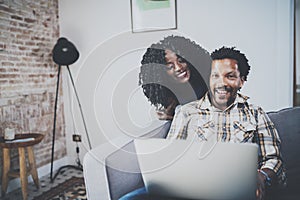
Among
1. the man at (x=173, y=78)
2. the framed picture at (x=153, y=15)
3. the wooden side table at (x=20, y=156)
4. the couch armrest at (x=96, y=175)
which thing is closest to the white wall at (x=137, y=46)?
the framed picture at (x=153, y=15)

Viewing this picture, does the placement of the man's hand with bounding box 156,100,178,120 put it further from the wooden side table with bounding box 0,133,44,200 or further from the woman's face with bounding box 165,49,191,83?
the wooden side table with bounding box 0,133,44,200

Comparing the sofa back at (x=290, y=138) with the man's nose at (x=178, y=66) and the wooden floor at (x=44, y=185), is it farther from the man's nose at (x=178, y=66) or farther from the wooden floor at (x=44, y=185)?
the wooden floor at (x=44, y=185)

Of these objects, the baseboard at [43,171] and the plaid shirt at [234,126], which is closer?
the plaid shirt at [234,126]

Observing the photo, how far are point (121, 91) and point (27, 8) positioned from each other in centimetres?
125

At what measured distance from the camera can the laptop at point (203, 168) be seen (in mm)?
880

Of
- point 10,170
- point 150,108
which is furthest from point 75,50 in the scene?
point 10,170

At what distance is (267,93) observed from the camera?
236cm

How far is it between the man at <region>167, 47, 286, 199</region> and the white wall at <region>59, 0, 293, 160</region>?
0.30m

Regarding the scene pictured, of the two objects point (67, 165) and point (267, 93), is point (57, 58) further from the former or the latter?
point (267, 93)

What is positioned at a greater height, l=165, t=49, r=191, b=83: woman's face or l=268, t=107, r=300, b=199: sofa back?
l=165, t=49, r=191, b=83: woman's face

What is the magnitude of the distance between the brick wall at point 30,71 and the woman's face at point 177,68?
1.59m

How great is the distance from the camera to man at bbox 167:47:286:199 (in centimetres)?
139

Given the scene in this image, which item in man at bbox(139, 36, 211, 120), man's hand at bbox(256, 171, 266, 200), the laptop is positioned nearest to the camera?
the laptop

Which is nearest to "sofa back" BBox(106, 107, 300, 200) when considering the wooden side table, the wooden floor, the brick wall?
the wooden side table
